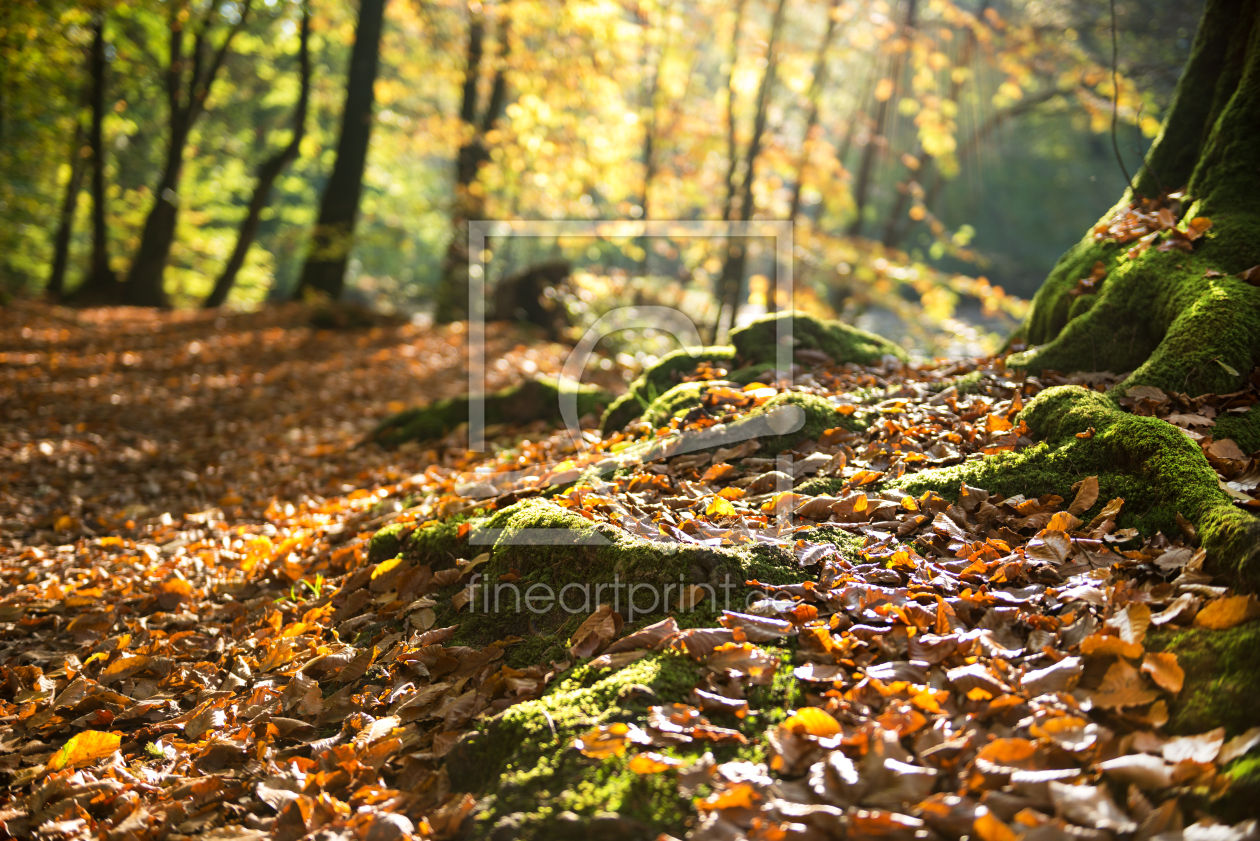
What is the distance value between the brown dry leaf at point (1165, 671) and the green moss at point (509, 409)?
444 cm

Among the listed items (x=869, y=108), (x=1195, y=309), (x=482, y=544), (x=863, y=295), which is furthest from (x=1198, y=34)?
(x=869, y=108)

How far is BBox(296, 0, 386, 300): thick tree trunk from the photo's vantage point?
452 inches

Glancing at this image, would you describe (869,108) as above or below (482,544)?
above

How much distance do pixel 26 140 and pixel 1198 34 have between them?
16608mm

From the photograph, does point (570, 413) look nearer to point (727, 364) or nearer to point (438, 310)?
point (727, 364)

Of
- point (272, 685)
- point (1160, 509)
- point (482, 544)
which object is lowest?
point (272, 685)

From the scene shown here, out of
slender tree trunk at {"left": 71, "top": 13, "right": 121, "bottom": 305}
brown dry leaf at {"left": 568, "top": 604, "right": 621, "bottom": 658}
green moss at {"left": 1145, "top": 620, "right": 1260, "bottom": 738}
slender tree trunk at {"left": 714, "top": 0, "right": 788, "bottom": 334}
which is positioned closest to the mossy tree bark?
green moss at {"left": 1145, "top": 620, "right": 1260, "bottom": 738}

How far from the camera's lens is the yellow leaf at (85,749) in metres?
2.46

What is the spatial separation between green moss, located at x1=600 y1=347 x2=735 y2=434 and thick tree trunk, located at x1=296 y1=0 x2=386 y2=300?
8502mm

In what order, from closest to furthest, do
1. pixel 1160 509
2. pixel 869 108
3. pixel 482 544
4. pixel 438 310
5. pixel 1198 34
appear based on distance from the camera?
pixel 1160 509, pixel 482 544, pixel 1198 34, pixel 438 310, pixel 869 108

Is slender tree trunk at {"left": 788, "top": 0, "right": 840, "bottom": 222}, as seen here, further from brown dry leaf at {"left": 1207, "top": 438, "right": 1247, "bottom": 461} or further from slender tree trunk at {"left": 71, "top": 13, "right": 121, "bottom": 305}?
slender tree trunk at {"left": 71, "top": 13, "right": 121, "bottom": 305}

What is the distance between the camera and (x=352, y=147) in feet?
38.0

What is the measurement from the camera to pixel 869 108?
1684cm

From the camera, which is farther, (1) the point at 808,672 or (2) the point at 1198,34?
(2) the point at 1198,34
